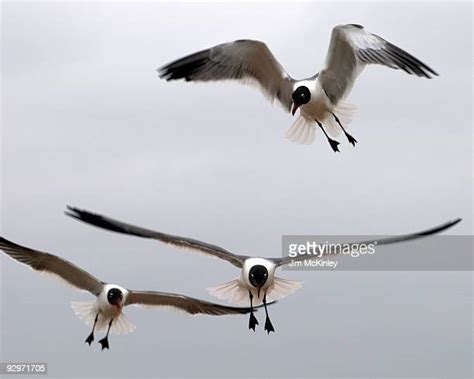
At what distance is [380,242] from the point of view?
1018cm

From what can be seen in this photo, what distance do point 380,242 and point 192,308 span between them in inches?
96.0

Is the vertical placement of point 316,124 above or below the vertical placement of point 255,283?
above

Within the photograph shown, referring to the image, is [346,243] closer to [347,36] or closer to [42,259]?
[347,36]

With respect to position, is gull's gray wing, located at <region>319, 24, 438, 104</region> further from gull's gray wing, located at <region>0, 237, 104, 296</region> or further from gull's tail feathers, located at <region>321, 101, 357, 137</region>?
gull's gray wing, located at <region>0, 237, 104, 296</region>

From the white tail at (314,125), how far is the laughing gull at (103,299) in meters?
1.58

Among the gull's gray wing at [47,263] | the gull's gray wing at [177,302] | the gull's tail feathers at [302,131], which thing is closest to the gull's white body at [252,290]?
the gull's gray wing at [177,302]

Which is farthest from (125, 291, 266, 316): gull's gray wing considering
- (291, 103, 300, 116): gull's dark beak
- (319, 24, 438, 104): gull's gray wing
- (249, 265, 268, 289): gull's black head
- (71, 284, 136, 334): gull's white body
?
(319, 24, 438, 104): gull's gray wing

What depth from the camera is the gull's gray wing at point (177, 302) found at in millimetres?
11883

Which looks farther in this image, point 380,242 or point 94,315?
point 94,315

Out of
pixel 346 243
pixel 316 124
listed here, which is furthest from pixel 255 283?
pixel 316 124

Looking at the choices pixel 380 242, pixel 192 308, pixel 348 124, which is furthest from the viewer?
pixel 192 308

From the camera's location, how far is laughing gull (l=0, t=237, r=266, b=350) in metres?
11.7

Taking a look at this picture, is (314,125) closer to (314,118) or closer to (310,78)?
(314,118)

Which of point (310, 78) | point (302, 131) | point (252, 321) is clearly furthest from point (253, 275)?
point (310, 78)
